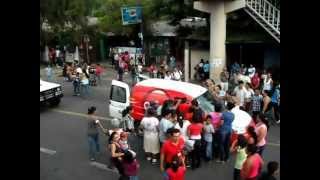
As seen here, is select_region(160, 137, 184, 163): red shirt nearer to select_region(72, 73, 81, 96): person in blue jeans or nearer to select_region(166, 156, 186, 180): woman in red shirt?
select_region(166, 156, 186, 180): woman in red shirt

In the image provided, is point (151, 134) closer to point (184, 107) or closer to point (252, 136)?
point (184, 107)

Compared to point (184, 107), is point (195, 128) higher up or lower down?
lower down

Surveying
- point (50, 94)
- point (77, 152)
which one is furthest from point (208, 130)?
point (50, 94)

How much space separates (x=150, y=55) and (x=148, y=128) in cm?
2430

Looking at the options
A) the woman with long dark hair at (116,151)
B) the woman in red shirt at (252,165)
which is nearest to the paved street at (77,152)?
the woman with long dark hair at (116,151)

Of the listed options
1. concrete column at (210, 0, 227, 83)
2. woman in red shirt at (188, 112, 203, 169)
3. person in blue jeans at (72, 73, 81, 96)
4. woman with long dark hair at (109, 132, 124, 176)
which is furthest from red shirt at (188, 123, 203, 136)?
concrete column at (210, 0, 227, 83)

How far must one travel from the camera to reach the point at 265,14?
1051 inches

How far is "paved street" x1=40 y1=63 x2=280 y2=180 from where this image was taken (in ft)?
40.5

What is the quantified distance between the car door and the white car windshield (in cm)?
235

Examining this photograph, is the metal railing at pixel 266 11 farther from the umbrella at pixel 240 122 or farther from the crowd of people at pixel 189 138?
the umbrella at pixel 240 122

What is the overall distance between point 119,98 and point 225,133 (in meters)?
4.64
